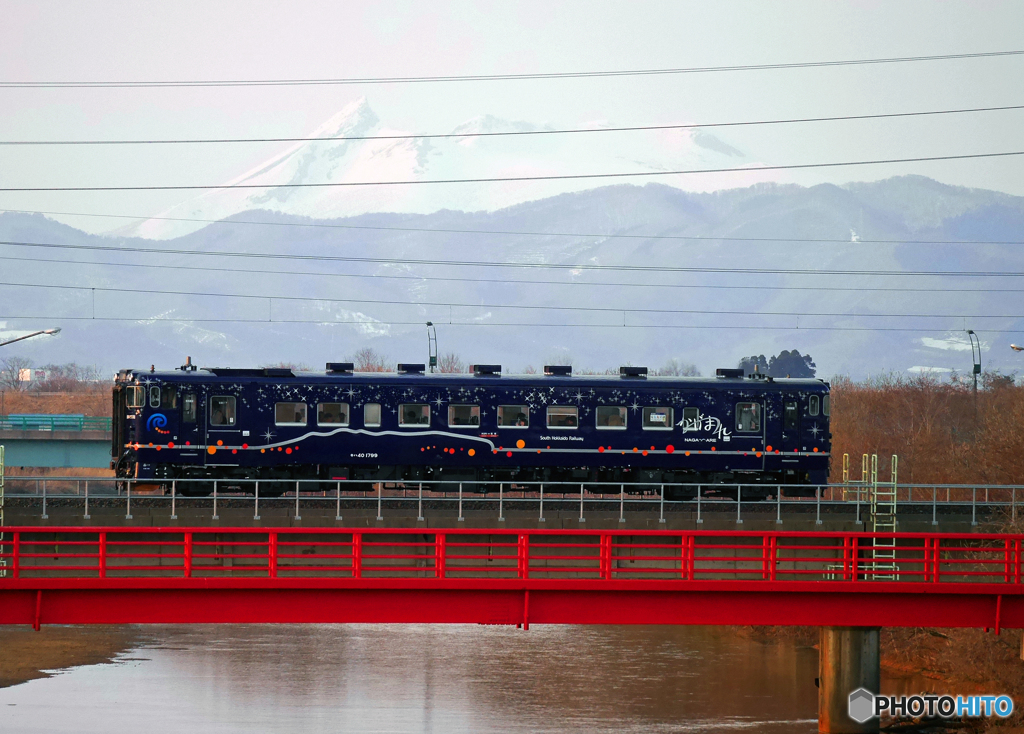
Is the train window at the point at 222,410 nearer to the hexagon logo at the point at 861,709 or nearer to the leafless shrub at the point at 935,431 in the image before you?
the hexagon logo at the point at 861,709

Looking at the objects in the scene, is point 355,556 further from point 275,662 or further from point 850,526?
point 275,662

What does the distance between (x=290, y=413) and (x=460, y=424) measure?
6159 millimetres

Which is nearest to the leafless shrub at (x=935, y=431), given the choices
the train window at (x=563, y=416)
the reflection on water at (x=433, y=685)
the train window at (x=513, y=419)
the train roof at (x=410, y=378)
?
the reflection on water at (x=433, y=685)

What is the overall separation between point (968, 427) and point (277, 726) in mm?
85811

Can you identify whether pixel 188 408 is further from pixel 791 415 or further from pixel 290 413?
pixel 791 415

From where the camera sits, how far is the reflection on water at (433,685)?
43.8 metres

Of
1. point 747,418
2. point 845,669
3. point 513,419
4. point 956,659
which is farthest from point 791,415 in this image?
point 845,669

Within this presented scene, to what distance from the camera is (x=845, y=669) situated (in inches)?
1432

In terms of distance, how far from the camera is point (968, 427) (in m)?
113

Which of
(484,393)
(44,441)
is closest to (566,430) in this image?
(484,393)

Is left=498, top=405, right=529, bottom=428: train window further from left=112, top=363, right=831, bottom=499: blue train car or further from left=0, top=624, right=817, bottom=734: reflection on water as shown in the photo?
left=0, top=624, right=817, bottom=734: reflection on water

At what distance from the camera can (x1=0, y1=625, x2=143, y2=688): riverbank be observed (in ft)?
170

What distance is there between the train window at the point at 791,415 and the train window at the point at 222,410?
65.7ft
